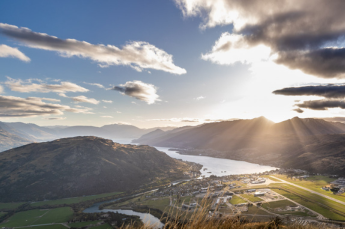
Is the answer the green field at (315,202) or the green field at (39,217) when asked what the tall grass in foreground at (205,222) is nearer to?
the green field at (315,202)

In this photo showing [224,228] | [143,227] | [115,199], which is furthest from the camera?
[115,199]

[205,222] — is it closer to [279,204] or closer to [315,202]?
[279,204]

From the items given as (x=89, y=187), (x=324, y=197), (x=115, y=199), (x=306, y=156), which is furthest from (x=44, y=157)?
(x=306, y=156)

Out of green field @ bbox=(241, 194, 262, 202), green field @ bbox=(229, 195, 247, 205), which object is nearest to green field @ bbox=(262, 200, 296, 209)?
green field @ bbox=(241, 194, 262, 202)

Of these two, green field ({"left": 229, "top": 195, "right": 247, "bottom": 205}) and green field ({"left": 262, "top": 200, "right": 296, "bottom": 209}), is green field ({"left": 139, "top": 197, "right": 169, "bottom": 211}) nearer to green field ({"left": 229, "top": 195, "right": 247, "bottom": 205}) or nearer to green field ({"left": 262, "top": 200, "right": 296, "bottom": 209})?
green field ({"left": 229, "top": 195, "right": 247, "bottom": 205})

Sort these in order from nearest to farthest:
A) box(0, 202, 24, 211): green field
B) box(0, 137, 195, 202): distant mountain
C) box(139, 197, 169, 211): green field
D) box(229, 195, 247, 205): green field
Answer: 1. box(229, 195, 247, 205): green field
2. box(139, 197, 169, 211): green field
3. box(0, 202, 24, 211): green field
4. box(0, 137, 195, 202): distant mountain

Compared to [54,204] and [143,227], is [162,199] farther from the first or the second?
[143,227]
